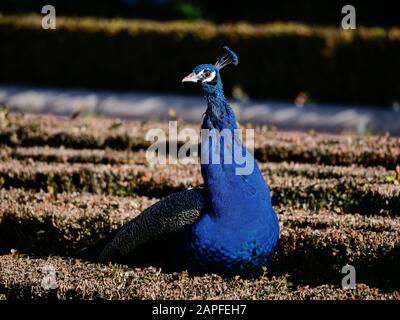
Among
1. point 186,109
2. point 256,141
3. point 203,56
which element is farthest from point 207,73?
point 203,56

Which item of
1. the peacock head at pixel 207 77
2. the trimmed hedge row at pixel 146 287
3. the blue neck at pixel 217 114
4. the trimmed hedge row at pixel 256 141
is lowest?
the trimmed hedge row at pixel 146 287

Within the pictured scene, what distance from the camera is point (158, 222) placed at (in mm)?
4828

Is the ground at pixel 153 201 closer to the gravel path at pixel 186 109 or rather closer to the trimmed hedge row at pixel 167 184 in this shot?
the trimmed hedge row at pixel 167 184

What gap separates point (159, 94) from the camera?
15234 mm

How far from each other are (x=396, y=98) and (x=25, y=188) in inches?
330

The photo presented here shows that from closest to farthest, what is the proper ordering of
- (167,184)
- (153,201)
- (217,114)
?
(217,114) < (153,201) < (167,184)

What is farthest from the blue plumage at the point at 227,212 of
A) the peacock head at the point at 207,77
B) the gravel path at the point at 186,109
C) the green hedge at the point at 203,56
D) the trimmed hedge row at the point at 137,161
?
the green hedge at the point at 203,56

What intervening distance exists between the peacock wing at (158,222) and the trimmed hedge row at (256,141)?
10.2 ft

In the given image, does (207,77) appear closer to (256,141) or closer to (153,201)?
(153,201)

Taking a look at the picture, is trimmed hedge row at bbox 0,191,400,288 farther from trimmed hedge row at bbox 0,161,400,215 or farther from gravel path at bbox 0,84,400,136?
gravel path at bbox 0,84,400,136

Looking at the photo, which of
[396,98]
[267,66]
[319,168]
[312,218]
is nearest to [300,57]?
[267,66]

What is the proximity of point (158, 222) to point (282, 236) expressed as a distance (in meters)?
0.85

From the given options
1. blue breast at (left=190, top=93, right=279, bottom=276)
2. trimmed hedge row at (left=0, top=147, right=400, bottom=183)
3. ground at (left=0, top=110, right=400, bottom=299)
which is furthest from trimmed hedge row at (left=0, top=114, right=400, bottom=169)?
blue breast at (left=190, top=93, right=279, bottom=276)

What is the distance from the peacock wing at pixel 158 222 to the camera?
4695 millimetres
